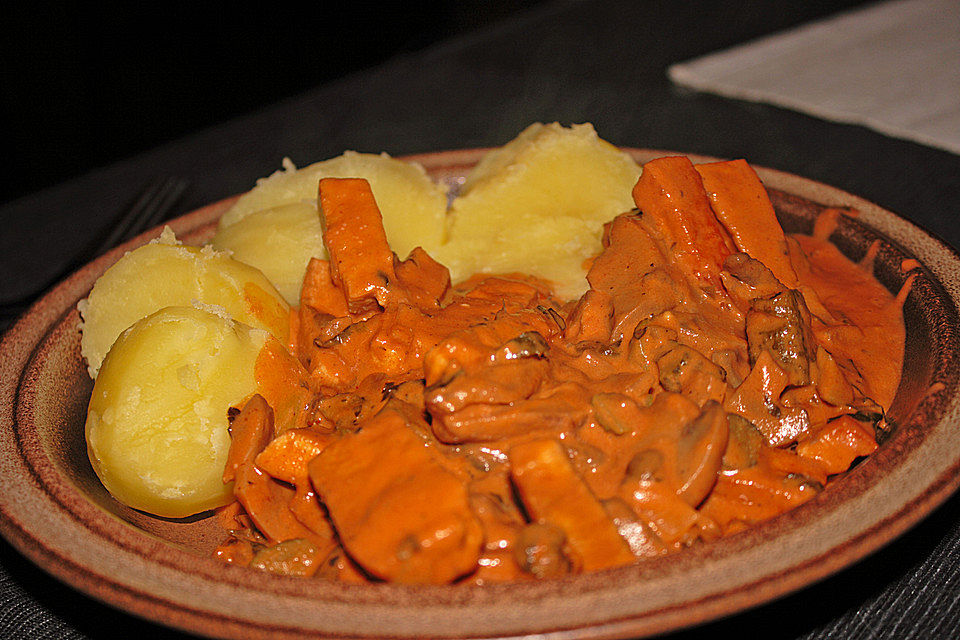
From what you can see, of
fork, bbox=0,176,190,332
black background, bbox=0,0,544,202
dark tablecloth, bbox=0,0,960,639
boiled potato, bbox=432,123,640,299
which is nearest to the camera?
dark tablecloth, bbox=0,0,960,639

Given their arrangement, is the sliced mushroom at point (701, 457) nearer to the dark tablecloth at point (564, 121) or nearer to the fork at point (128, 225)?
the dark tablecloth at point (564, 121)

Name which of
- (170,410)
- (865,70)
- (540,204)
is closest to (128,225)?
(170,410)

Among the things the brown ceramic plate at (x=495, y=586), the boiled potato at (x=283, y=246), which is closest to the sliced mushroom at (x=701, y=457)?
the brown ceramic plate at (x=495, y=586)

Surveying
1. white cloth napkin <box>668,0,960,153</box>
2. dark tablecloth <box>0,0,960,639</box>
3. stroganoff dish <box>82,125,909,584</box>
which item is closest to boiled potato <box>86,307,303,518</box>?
stroganoff dish <box>82,125,909,584</box>

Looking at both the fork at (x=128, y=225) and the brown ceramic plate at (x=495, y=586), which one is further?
the fork at (x=128, y=225)

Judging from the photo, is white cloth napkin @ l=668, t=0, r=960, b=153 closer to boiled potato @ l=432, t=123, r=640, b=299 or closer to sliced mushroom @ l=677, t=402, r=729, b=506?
boiled potato @ l=432, t=123, r=640, b=299

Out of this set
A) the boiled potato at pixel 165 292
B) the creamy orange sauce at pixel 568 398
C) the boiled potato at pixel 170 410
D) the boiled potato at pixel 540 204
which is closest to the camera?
the creamy orange sauce at pixel 568 398

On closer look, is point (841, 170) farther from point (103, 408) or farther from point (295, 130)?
point (103, 408)
